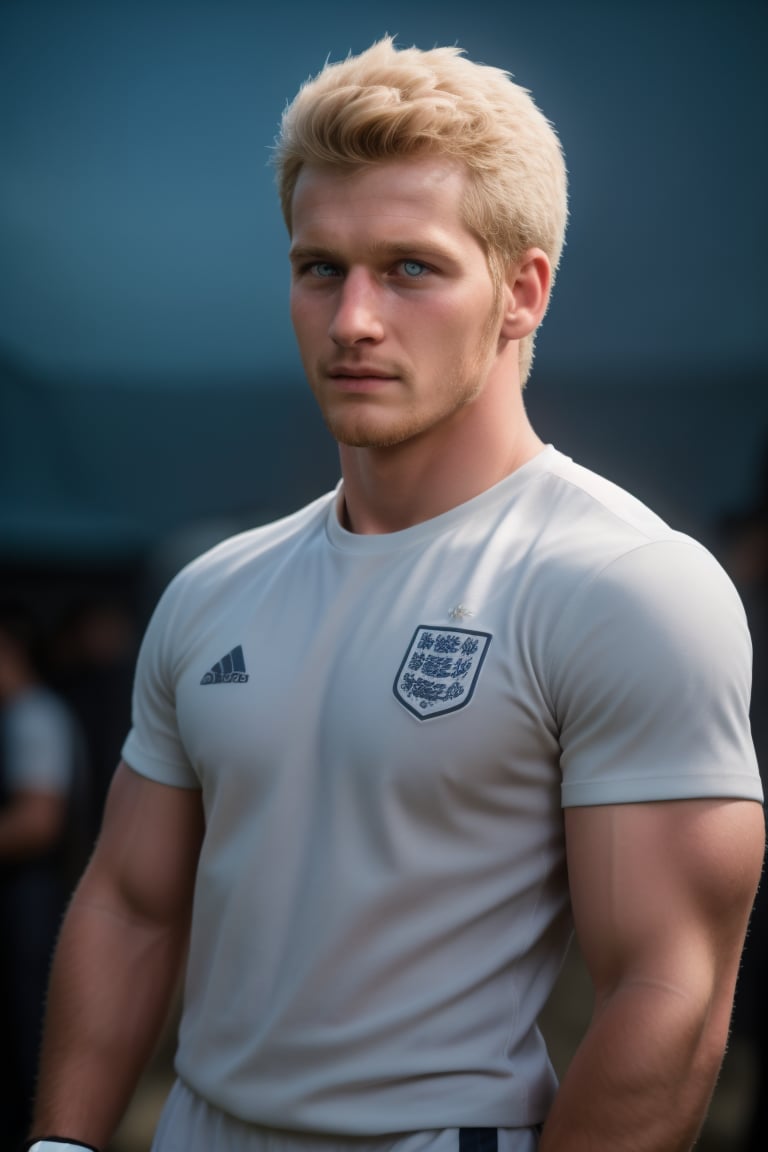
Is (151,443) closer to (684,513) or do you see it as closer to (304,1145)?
(684,513)

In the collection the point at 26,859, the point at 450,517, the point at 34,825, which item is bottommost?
the point at 26,859

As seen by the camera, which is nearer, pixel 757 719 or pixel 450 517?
pixel 450 517

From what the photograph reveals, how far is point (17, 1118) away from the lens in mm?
4293

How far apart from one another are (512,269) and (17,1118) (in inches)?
139

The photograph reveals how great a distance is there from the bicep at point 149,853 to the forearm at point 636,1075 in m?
0.66

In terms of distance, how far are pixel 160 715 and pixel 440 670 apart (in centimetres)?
51

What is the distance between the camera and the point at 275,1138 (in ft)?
5.27

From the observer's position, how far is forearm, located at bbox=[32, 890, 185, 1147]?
1.83 metres

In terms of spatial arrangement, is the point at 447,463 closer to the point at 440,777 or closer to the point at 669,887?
the point at 440,777

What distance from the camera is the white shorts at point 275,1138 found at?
152 cm

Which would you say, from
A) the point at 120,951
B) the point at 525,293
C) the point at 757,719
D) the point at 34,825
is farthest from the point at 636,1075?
the point at 34,825

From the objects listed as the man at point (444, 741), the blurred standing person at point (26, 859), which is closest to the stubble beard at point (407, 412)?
the man at point (444, 741)

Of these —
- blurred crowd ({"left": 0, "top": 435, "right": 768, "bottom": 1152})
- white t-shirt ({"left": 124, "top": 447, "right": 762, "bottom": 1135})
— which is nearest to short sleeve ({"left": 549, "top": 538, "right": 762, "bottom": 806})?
white t-shirt ({"left": 124, "top": 447, "right": 762, "bottom": 1135})

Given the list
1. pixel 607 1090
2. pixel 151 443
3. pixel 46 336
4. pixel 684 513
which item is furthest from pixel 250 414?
pixel 607 1090
